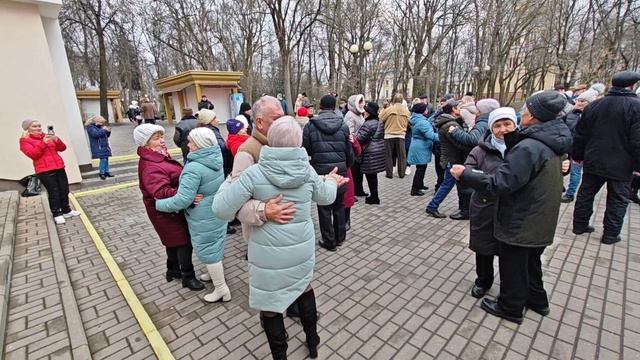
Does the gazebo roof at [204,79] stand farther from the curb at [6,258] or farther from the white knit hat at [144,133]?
the white knit hat at [144,133]

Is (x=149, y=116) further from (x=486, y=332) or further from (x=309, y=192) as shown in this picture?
(x=486, y=332)

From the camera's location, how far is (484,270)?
9.78 ft

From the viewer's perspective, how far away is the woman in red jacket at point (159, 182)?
2.81m

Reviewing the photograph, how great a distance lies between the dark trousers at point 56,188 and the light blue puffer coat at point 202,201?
352 cm

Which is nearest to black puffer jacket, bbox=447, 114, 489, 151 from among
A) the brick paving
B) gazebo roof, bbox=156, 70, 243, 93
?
the brick paving

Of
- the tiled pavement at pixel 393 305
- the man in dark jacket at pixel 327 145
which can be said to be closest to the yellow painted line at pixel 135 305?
the tiled pavement at pixel 393 305

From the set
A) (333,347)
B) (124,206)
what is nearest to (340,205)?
(333,347)

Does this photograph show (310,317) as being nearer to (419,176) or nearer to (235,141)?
(235,141)

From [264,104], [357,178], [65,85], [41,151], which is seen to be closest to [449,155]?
[357,178]

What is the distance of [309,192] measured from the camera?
78.9 inches

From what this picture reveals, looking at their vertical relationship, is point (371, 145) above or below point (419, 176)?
above

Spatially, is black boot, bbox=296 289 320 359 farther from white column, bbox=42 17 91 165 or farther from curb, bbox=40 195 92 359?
white column, bbox=42 17 91 165

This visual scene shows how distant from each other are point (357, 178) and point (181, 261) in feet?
12.2

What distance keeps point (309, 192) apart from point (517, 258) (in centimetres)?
175
